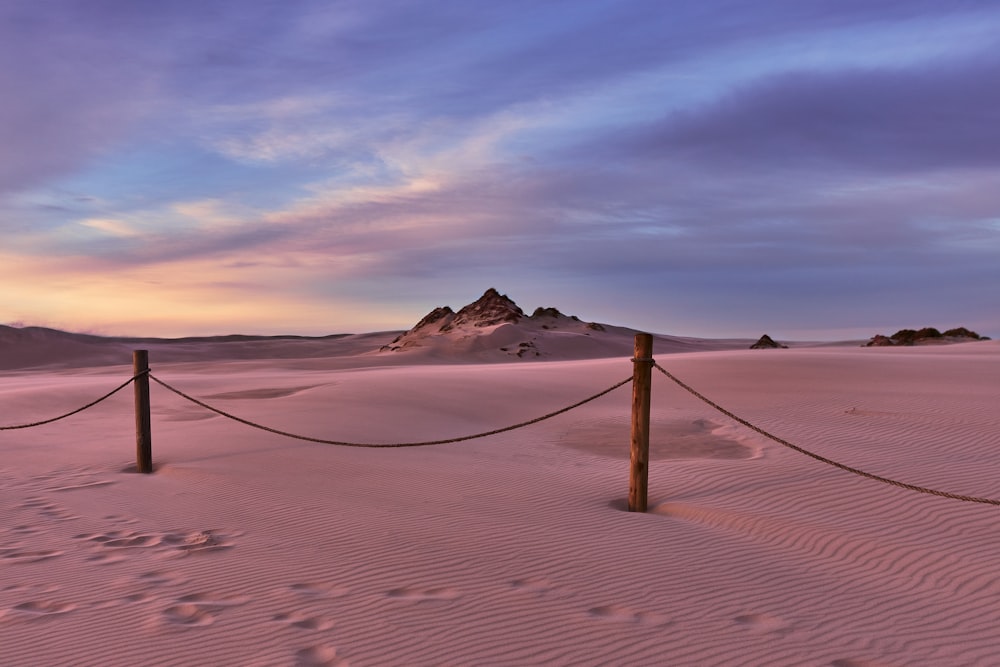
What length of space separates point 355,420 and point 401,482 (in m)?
5.35

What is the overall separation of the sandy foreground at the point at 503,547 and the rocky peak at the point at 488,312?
133 feet

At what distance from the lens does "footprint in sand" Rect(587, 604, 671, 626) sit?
4.71 m

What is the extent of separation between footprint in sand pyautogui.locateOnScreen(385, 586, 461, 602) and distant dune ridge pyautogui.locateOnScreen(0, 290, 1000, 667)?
28mm

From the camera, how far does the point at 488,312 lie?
55.7 m

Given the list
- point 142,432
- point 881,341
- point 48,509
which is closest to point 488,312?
point 881,341

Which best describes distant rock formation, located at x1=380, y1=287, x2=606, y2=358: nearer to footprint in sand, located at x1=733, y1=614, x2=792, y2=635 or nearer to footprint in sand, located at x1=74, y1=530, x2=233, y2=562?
footprint in sand, located at x1=74, y1=530, x2=233, y2=562

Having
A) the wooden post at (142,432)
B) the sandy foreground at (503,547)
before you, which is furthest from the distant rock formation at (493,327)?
the wooden post at (142,432)

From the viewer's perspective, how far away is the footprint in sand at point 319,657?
405cm

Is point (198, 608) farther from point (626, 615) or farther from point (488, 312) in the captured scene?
point (488, 312)

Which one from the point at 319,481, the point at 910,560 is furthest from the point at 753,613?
the point at 319,481

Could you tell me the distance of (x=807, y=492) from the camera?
8.30m

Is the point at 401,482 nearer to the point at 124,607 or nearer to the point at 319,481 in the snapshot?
the point at 319,481

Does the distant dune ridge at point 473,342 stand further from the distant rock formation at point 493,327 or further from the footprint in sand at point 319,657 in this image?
the footprint in sand at point 319,657

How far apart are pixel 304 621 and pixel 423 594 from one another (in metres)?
0.84
